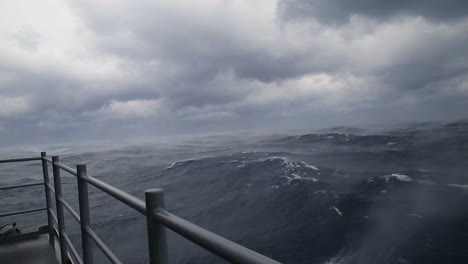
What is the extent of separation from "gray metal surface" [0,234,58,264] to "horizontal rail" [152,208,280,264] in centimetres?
304

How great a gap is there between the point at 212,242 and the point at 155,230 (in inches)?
14.4

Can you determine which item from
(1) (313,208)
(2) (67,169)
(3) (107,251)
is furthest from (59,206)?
(1) (313,208)

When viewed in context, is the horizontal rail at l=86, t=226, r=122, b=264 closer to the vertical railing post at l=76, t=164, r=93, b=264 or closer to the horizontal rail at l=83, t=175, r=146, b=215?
the vertical railing post at l=76, t=164, r=93, b=264

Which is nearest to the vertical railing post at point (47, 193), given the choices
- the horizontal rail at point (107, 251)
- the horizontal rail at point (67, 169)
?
the horizontal rail at point (67, 169)

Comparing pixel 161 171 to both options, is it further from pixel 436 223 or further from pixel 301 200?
pixel 436 223

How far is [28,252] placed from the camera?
10.7 ft

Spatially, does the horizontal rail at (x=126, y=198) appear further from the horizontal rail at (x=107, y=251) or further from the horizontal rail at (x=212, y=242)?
the horizontal rail at (x=107, y=251)

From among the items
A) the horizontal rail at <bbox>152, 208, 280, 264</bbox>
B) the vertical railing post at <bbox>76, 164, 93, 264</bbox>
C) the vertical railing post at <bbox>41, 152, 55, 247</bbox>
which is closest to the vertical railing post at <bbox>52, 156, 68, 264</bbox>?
the vertical railing post at <bbox>41, 152, 55, 247</bbox>

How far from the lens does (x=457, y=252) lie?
9.06 meters

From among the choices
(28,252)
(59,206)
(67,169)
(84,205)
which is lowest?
(28,252)

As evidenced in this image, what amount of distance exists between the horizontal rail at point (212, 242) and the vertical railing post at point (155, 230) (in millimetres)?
23

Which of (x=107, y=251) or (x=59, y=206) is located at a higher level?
(x=107, y=251)

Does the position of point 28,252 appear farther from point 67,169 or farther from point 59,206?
point 67,169

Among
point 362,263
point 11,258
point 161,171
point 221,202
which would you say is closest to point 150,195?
point 11,258
